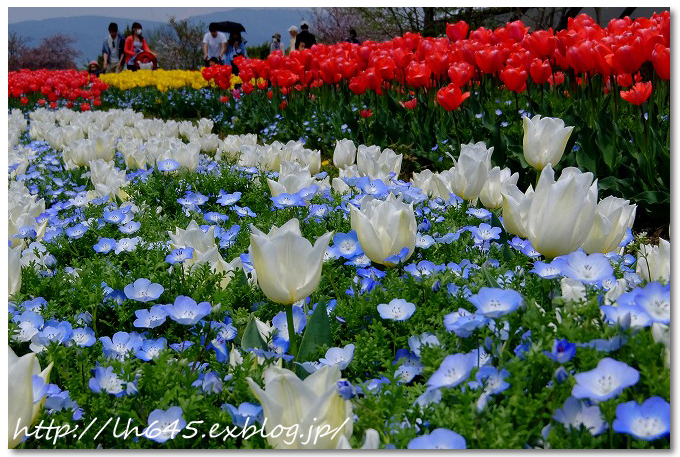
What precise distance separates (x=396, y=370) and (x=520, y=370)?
1.18 ft

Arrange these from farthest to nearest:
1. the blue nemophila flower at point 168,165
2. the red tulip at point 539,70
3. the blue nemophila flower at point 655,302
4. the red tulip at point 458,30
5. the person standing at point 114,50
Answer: the person standing at point 114,50 → the red tulip at point 458,30 → the red tulip at point 539,70 → the blue nemophila flower at point 168,165 → the blue nemophila flower at point 655,302

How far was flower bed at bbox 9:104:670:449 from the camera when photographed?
124 cm

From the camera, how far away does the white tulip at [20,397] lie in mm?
1300

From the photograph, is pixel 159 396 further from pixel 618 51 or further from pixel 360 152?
pixel 618 51

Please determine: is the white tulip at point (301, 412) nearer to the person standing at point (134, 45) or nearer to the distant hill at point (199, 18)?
the distant hill at point (199, 18)

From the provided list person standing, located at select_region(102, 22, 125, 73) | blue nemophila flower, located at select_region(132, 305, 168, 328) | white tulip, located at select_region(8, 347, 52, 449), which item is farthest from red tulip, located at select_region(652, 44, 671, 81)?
person standing, located at select_region(102, 22, 125, 73)

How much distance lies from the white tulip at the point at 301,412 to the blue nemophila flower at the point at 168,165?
245 centimetres

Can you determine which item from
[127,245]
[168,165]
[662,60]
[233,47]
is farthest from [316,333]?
[233,47]

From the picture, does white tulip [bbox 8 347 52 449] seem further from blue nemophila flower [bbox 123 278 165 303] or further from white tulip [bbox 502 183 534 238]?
white tulip [bbox 502 183 534 238]

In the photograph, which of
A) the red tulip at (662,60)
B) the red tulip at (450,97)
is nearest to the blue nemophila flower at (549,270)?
the red tulip at (662,60)

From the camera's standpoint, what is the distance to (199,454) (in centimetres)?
136

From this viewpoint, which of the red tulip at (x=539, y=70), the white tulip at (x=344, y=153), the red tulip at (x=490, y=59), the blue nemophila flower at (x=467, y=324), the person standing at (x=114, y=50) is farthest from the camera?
the person standing at (x=114, y=50)

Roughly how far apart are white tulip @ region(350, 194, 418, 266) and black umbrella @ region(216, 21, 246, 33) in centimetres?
1352

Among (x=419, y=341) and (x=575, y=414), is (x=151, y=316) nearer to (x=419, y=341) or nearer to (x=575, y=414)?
(x=419, y=341)
